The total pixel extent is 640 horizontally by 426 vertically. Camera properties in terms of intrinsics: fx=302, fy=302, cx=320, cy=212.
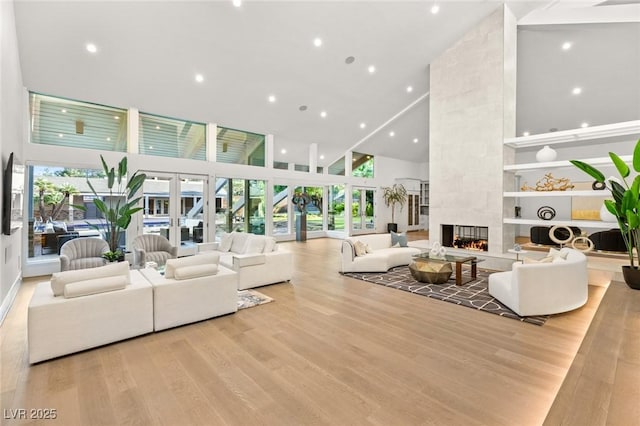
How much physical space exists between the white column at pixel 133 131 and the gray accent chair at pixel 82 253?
99.6 inches

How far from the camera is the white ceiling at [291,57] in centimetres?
530

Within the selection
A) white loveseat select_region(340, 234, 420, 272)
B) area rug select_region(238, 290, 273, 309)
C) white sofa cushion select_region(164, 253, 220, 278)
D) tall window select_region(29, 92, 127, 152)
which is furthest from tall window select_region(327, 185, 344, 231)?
white sofa cushion select_region(164, 253, 220, 278)

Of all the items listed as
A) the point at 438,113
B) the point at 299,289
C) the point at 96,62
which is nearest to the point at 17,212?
the point at 96,62

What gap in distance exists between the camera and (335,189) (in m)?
12.7

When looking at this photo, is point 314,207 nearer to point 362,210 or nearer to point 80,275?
point 362,210

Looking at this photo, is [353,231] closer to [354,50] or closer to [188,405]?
[354,50]

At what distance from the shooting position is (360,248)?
621cm

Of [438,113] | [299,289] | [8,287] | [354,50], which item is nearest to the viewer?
[8,287]

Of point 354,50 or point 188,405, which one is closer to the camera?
point 188,405

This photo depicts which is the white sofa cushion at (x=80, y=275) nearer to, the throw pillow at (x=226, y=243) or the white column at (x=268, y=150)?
the throw pillow at (x=226, y=243)

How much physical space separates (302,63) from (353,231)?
732cm

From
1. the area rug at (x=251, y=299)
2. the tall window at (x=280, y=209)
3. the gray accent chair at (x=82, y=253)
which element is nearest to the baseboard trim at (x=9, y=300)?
the gray accent chair at (x=82, y=253)

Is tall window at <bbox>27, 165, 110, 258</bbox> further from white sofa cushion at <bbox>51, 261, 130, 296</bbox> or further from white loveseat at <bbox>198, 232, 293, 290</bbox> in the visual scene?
white sofa cushion at <bbox>51, 261, 130, 296</bbox>

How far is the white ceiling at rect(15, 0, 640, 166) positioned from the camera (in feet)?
17.4
